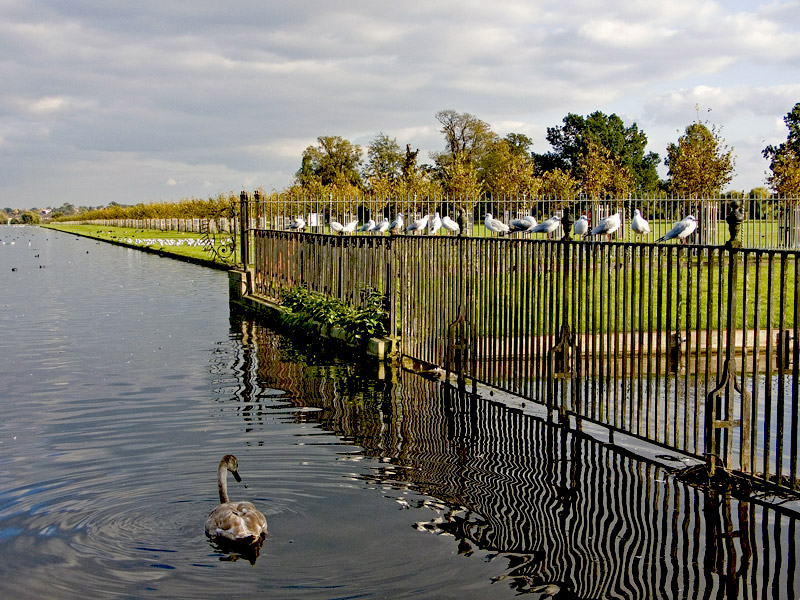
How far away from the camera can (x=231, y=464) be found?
6.72m

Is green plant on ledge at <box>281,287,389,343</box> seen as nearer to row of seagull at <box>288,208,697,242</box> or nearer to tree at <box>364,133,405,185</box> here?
row of seagull at <box>288,208,697,242</box>

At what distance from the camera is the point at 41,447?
27.7 feet

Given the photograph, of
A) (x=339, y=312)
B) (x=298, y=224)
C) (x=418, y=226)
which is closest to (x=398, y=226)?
(x=418, y=226)

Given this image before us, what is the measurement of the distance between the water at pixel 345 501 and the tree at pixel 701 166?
28.1 metres

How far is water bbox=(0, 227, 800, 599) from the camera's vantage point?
5.18 meters

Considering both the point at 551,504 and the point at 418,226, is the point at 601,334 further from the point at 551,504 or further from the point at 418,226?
the point at 418,226

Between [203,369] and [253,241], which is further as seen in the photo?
[253,241]

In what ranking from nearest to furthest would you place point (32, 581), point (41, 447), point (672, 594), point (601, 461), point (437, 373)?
point (672, 594), point (32, 581), point (601, 461), point (41, 447), point (437, 373)

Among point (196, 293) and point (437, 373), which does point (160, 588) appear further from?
point (196, 293)

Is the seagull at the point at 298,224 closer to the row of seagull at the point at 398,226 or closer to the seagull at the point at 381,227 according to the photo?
the row of seagull at the point at 398,226

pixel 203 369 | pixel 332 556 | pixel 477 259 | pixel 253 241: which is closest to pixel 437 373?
pixel 477 259

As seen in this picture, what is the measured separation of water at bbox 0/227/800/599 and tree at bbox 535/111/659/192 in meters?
84.3

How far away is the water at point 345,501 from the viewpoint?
5184 millimetres

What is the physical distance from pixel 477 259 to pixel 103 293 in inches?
711
